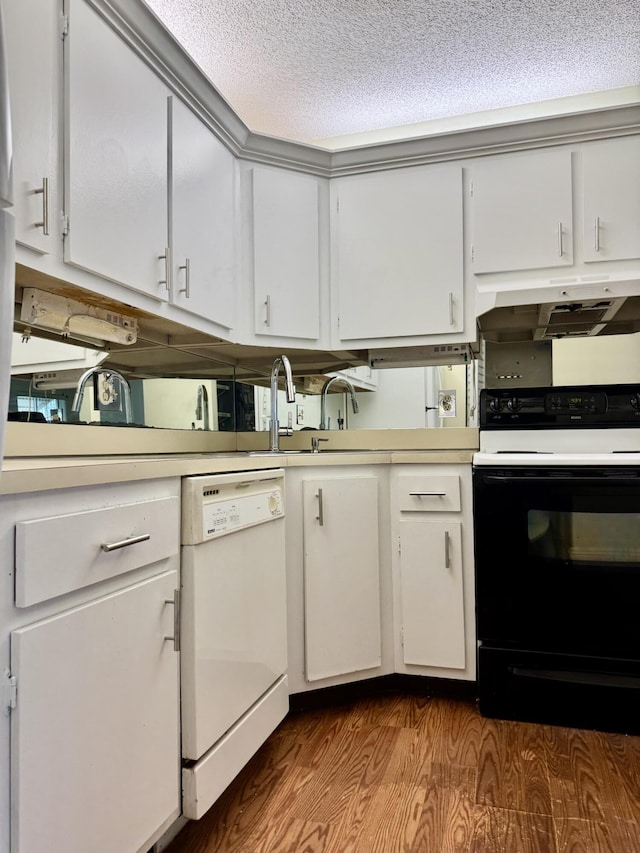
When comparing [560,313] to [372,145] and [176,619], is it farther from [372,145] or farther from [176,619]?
[176,619]

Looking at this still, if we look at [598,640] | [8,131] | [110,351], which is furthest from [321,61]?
[598,640]

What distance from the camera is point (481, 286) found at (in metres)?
2.29

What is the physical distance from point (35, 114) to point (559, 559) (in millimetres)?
1881

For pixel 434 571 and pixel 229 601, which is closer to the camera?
pixel 229 601

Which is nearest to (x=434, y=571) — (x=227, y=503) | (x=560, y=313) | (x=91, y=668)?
(x=227, y=503)

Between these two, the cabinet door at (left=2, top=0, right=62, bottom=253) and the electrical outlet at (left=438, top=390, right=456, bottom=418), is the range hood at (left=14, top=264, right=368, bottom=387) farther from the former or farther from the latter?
the electrical outlet at (left=438, top=390, right=456, bottom=418)

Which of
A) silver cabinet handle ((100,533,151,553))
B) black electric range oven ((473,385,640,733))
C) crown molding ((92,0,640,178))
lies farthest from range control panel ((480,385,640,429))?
silver cabinet handle ((100,533,151,553))

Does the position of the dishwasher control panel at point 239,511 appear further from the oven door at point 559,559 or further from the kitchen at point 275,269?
the oven door at point 559,559

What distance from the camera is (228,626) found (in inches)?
53.9

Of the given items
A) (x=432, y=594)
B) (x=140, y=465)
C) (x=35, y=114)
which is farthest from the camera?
(x=432, y=594)

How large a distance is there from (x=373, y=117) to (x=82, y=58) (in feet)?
5.45

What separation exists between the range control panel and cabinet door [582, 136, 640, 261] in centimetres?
51

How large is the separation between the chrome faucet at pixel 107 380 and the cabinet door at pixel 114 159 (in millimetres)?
299

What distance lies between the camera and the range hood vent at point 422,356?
8.10 feet
